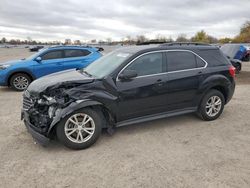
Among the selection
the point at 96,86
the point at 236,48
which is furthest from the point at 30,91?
the point at 236,48

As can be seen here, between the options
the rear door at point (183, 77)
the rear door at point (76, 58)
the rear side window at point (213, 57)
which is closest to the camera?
the rear door at point (183, 77)

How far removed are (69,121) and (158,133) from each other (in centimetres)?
175

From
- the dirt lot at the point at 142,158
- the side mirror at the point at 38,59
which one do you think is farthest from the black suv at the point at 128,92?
the side mirror at the point at 38,59

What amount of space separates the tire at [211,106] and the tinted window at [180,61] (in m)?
0.77

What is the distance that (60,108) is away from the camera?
390 cm

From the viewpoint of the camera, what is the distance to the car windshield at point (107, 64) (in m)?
4.54

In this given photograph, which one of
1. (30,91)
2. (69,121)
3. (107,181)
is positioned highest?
(30,91)

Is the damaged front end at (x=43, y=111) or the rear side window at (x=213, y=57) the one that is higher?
the rear side window at (x=213, y=57)

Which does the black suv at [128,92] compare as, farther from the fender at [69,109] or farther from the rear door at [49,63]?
the rear door at [49,63]

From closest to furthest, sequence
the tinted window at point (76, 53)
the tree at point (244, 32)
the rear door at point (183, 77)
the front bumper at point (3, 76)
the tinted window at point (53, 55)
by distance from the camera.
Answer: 1. the rear door at point (183, 77)
2. the front bumper at point (3, 76)
3. the tinted window at point (53, 55)
4. the tinted window at point (76, 53)
5. the tree at point (244, 32)

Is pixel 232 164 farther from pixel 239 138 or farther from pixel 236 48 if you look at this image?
pixel 236 48

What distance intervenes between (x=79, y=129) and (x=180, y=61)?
2504 millimetres

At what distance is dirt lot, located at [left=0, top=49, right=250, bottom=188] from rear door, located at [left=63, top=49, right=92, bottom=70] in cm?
433

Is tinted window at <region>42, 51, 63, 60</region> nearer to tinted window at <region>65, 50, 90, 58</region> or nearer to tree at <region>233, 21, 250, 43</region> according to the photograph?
tinted window at <region>65, 50, 90, 58</region>
